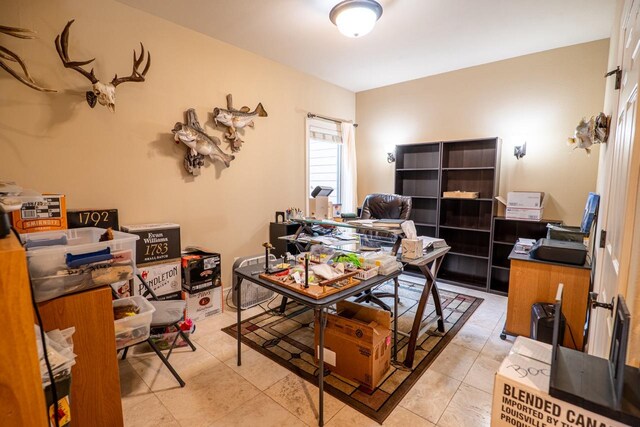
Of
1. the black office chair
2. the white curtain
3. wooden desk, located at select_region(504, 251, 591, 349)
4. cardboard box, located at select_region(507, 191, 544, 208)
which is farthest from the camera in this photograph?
the white curtain

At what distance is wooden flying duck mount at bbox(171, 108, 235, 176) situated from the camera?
2.94 metres

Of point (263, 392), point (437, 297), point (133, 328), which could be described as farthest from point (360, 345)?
point (133, 328)

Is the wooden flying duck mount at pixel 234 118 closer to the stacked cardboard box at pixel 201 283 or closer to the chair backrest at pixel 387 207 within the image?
the stacked cardboard box at pixel 201 283

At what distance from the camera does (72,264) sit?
1358 millimetres

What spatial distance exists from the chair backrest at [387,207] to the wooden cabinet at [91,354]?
292 centimetres

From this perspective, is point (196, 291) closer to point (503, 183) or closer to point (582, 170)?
point (503, 183)

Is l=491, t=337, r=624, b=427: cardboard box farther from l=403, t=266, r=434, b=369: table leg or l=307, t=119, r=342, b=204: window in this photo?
l=307, t=119, r=342, b=204: window

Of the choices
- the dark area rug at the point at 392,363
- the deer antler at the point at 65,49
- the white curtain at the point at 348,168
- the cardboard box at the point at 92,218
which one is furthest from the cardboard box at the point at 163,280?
the white curtain at the point at 348,168

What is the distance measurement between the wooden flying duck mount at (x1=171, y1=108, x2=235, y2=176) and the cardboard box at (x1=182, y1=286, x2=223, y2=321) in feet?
4.06

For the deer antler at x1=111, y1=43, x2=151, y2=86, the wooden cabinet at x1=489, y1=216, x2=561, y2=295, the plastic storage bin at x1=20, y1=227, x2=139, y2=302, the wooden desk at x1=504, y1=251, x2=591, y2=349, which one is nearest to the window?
the deer antler at x1=111, y1=43, x2=151, y2=86

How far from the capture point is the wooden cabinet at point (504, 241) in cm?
363

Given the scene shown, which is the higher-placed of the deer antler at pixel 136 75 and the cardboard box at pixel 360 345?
the deer antler at pixel 136 75

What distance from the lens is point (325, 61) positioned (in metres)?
3.83

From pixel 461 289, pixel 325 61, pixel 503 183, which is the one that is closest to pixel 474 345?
pixel 461 289
